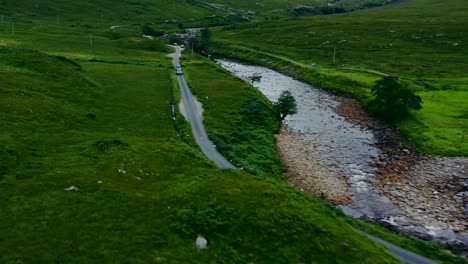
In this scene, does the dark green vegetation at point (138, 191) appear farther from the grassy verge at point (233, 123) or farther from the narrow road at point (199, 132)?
the narrow road at point (199, 132)

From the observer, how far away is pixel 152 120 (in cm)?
7406

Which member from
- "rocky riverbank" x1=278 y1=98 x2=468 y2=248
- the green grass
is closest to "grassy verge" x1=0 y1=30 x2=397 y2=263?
the green grass

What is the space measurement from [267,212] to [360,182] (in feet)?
84.8

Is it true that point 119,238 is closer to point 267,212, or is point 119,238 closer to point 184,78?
point 267,212

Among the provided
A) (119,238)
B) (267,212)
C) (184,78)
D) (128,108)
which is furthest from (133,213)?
(184,78)

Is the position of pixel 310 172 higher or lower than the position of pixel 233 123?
lower

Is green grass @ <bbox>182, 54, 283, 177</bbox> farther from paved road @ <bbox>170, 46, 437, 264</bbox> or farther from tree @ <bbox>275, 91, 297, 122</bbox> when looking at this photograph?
tree @ <bbox>275, 91, 297, 122</bbox>

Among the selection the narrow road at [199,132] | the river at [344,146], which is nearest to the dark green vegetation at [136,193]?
the narrow road at [199,132]

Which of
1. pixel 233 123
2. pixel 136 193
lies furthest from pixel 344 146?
pixel 136 193

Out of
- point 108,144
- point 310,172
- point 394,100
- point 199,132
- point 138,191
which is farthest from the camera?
point 394,100

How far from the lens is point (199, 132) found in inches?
2798

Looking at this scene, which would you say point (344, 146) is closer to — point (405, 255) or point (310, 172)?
point (310, 172)

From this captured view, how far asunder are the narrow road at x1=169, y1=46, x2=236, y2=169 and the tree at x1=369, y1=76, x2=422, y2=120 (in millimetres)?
44595

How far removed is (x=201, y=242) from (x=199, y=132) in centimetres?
3583
